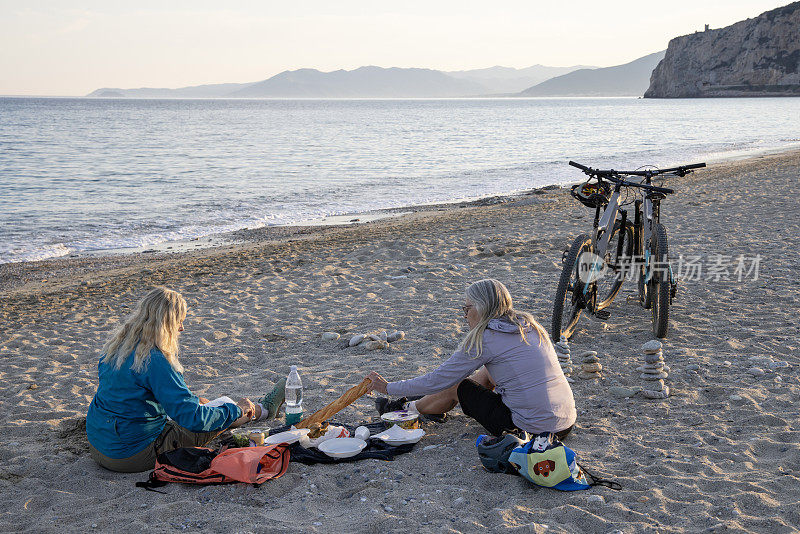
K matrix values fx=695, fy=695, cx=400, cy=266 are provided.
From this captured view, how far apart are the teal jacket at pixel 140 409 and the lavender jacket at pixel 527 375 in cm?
166

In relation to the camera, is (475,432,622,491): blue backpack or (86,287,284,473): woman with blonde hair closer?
(475,432,622,491): blue backpack

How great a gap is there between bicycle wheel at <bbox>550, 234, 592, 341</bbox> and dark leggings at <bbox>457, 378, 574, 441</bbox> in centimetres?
207

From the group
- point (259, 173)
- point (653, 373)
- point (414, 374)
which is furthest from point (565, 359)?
point (259, 173)

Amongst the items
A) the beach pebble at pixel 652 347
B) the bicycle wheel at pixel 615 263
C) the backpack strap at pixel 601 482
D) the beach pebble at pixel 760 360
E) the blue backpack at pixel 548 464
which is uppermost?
the bicycle wheel at pixel 615 263

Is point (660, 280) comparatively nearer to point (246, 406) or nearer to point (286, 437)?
point (286, 437)

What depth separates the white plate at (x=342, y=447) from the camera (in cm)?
441

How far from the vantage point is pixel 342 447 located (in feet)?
14.7

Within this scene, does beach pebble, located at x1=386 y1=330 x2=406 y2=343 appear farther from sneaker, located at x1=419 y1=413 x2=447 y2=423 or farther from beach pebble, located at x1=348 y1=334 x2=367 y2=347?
sneaker, located at x1=419 y1=413 x2=447 y2=423

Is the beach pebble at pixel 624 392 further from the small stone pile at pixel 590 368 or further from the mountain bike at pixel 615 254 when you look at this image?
the mountain bike at pixel 615 254

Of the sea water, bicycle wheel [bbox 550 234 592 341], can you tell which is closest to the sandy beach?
bicycle wheel [bbox 550 234 592 341]

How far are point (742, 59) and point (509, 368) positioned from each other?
146 metres

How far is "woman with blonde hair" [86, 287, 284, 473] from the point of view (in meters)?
4.12

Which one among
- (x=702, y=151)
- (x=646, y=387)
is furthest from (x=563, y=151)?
(x=646, y=387)

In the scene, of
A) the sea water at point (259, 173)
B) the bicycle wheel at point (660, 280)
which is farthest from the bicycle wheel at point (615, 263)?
the sea water at point (259, 173)
